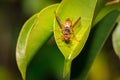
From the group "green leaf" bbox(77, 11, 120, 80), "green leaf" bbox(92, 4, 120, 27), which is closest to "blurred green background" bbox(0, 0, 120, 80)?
"green leaf" bbox(77, 11, 120, 80)

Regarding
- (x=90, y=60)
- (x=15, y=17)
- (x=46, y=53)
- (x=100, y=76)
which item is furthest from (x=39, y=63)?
(x=15, y=17)

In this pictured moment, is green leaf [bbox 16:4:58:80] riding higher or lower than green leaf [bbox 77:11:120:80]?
higher

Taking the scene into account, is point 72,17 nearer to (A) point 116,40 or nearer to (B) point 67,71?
(B) point 67,71

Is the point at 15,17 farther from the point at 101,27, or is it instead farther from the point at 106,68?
the point at 101,27

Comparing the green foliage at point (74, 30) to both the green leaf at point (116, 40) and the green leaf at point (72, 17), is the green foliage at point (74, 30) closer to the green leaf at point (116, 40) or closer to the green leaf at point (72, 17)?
the green leaf at point (72, 17)

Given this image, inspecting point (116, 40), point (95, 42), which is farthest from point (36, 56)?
point (116, 40)

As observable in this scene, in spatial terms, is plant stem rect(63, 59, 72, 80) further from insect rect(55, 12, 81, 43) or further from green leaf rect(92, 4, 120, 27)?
green leaf rect(92, 4, 120, 27)

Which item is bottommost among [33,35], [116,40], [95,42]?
[116,40]
